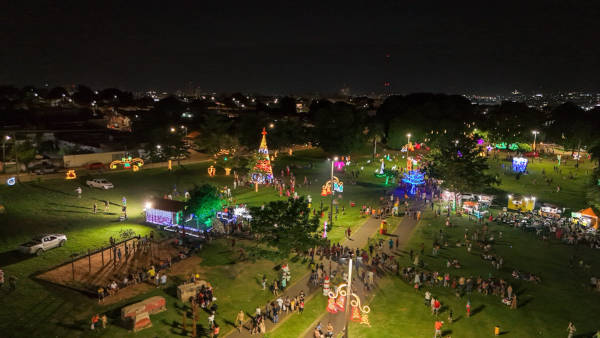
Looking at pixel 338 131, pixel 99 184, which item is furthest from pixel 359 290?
pixel 338 131

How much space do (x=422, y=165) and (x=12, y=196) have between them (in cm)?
4714

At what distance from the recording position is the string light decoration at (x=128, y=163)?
166 ft

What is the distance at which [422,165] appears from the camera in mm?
55969

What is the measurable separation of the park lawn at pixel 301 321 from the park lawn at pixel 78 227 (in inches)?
97.4

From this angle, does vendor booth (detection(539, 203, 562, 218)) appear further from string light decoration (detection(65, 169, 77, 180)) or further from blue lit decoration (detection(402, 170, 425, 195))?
string light decoration (detection(65, 169, 77, 180))

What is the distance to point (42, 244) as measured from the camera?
1013 inches

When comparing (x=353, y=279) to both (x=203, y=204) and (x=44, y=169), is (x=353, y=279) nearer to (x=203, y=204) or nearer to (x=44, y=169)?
(x=203, y=204)

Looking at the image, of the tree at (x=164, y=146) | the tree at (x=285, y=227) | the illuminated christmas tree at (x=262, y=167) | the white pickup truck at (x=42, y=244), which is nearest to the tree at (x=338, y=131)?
the tree at (x=164, y=146)

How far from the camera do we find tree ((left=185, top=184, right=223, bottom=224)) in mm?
30250

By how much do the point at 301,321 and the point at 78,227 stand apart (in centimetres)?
2036

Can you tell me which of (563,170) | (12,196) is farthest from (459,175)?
(12,196)

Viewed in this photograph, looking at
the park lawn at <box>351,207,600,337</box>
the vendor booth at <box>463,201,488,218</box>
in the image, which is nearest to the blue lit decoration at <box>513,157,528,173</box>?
the vendor booth at <box>463,201,488,218</box>

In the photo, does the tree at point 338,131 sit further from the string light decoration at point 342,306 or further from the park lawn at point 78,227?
the string light decoration at point 342,306

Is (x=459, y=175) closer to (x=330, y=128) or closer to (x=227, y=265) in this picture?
(x=227, y=265)
